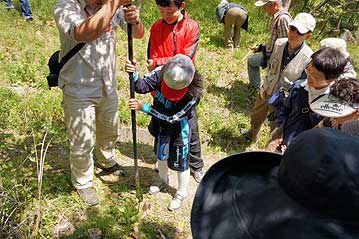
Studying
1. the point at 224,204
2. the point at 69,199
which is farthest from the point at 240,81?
the point at 224,204

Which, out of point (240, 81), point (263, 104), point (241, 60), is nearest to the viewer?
point (263, 104)

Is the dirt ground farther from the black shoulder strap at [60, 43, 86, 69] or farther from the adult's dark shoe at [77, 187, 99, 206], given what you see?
the black shoulder strap at [60, 43, 86, 69]

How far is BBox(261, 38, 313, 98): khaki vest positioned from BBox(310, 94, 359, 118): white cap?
1141 millimetres

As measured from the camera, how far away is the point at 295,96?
3236mm

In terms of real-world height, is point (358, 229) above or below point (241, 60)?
above

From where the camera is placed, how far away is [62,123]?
4793 millimetres

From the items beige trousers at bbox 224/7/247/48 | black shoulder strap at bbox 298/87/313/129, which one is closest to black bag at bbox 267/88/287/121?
black shoulder strap at bbox 298/87/313/129

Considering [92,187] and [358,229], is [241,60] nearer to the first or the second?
[92,187]

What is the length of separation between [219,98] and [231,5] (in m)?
2.23

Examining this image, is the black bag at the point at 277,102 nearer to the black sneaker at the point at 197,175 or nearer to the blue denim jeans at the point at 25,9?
the black sneaker at the point at 197,175

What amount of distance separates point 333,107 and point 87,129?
1.95 metres

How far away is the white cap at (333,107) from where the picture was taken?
9.08ft

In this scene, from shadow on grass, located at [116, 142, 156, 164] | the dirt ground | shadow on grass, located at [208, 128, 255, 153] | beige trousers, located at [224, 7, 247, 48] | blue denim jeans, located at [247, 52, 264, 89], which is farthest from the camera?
beige trousers, located at [224, 7, 247, 48]

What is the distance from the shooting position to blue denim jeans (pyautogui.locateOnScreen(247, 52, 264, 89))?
5.92m
